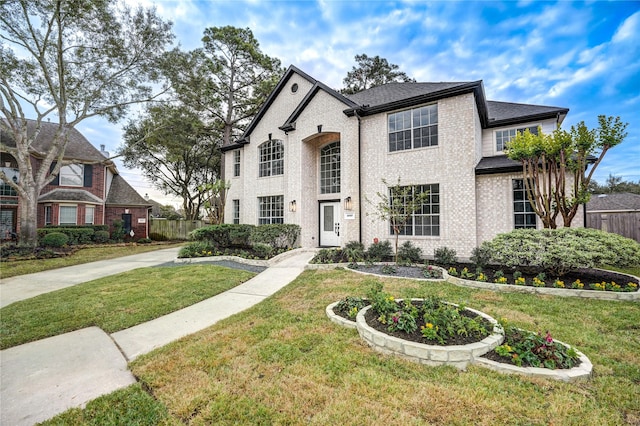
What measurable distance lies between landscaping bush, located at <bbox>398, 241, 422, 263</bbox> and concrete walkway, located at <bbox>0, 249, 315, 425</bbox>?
5676 mm

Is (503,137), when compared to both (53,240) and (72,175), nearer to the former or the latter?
(53,240)

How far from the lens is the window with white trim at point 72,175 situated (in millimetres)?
18078

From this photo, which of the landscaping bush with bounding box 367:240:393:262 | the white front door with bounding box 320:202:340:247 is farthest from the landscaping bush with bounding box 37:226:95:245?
the landscaping bush with bounding box 367:240:393:262

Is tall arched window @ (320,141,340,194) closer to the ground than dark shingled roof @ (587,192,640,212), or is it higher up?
higher up

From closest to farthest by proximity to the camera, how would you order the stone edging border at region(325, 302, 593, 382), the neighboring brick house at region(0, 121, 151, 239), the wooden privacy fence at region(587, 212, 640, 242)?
1. the stone edging border at region(325, 302, 593, 382)
2. the wooden privacy fence at region(587, 212, 640, 242)
3. the neighboring brick house at region(0, 121, 151, 239)

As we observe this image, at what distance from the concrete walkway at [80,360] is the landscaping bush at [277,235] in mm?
5307

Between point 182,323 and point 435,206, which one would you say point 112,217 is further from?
point 435,206

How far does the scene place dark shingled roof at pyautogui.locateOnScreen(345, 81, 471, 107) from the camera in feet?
32.7

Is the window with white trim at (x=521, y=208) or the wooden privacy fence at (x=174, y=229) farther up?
the window with white trim at (x=521, y=208)

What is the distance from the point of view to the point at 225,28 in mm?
18750

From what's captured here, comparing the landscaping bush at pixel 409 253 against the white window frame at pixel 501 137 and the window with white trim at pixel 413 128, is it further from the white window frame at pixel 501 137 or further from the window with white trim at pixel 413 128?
the white window frame at pixel 501 137

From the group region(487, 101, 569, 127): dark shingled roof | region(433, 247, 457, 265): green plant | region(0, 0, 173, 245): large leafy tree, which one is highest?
region(0, 0, 173, 245): large leafy tree

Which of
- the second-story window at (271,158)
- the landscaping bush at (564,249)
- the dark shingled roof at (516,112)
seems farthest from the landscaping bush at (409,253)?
the second-story window at (271,158)

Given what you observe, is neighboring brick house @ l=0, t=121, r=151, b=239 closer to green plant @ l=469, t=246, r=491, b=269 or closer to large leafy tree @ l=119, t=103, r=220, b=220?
large leafy tree @ l=119, t=103, r=220, b=220
